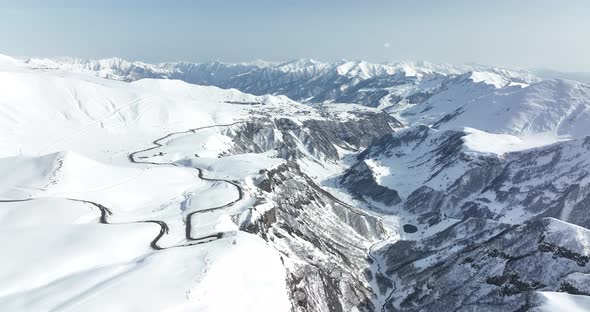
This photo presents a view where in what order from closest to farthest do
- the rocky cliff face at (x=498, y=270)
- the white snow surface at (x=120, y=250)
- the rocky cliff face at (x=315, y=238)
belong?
1. the white snow surface at (x=120, y=250)
2. the rocky cliff face at (x=498, y=270)
3. the rocky cliff face at (x=315, y=238)

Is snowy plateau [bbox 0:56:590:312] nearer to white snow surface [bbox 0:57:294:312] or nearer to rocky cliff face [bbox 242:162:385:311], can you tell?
white snow surface [bbox 0:57:294:312]

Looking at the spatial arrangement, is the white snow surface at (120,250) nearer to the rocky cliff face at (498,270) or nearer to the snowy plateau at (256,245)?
the snowy plateau at (256,245)

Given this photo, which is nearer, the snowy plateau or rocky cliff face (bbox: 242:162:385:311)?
the snowy plateau

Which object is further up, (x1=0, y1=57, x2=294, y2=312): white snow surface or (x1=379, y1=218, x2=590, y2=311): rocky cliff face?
(x1=0, y1=57, x2=294, y2=312): white snow surface

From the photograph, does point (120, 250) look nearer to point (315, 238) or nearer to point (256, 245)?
point (256, 245)

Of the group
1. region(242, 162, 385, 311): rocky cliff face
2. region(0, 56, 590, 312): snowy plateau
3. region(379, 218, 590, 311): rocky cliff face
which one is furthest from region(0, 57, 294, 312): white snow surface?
region(379, 218, 590, 311): rocky cliff face

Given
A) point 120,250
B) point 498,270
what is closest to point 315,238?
point 498,270

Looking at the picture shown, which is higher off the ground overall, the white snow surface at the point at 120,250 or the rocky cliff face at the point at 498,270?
the white snow surface at the point at 120,250

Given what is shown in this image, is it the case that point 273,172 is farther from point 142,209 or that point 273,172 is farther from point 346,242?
point 142,209

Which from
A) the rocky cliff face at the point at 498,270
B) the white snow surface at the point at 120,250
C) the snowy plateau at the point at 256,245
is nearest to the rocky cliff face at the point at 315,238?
the snowy plateau at the point at 256,245

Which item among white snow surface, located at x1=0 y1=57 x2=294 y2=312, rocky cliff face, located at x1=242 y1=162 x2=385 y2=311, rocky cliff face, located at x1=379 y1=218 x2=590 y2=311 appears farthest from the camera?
rocky cliff face, located at x1=242 y1=162 x2=385 y2=311

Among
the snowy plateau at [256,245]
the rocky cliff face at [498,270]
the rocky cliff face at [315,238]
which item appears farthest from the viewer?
the rocky cliff face at [315,238]
